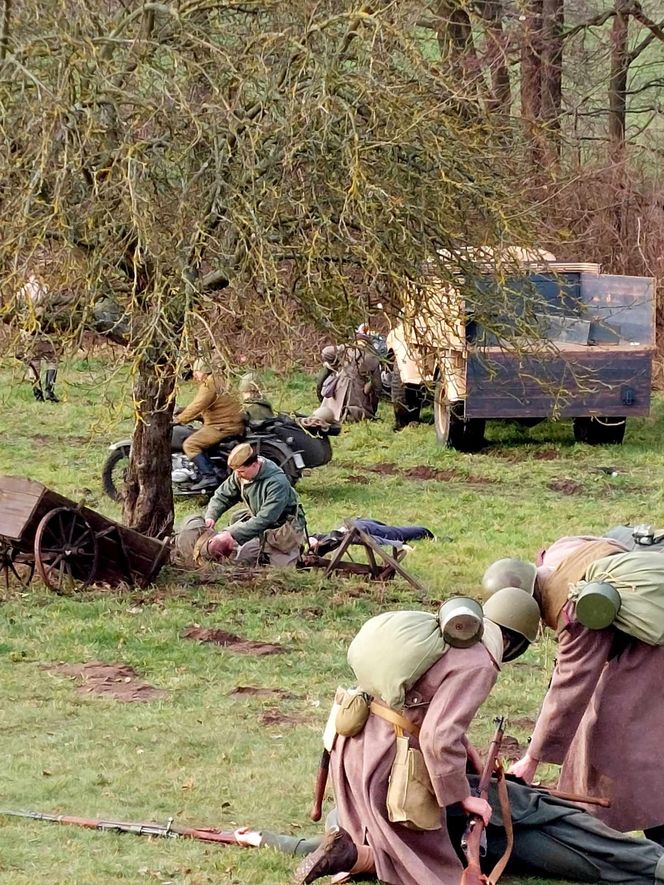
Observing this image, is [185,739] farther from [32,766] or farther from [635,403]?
[635,403]

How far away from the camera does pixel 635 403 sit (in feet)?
57.3

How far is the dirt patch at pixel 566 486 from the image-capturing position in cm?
1579

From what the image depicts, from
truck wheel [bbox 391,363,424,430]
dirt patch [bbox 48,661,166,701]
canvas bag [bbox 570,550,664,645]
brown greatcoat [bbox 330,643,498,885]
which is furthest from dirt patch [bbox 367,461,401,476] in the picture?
brown greatcoat [bbox 330,643,498,885]

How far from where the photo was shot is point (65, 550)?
1045cm

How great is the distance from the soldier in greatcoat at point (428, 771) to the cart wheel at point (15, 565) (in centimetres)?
581

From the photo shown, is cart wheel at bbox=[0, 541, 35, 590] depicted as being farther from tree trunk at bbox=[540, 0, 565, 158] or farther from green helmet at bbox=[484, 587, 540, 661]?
tree trunk at bbox=[540, 0, 565, 158]

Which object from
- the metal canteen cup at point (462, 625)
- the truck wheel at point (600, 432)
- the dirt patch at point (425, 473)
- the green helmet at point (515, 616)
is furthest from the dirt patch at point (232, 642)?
the truck wheel at point (600, 432)

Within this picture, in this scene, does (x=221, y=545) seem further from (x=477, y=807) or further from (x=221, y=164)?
(x=477, y=807)

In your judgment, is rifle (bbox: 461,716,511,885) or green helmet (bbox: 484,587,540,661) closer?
rifle (bbox: 461,716,511,885)

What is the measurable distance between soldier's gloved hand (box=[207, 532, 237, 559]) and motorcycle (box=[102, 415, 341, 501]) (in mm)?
2897

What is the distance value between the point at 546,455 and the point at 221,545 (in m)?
6.99

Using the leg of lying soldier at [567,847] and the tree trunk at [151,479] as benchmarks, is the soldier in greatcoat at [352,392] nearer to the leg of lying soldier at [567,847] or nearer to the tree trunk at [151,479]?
the tree trunk at [151,479]

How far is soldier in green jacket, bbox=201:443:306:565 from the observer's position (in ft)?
37.8

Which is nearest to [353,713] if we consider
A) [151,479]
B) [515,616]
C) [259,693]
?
[515,616]
